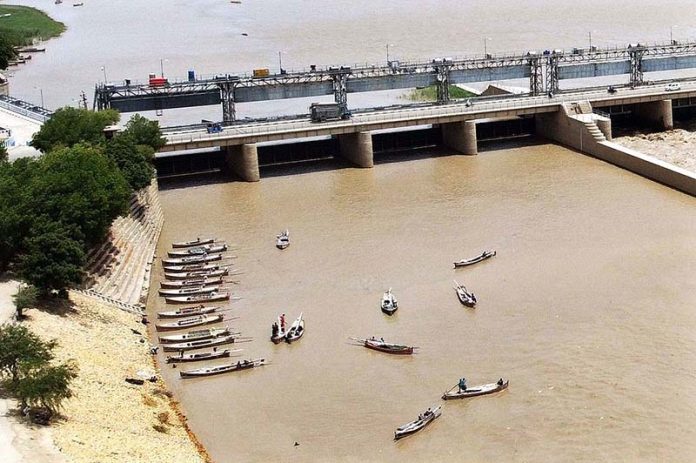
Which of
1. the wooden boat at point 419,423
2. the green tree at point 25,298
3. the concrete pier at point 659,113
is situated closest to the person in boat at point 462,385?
the wooden boat at point 419,423

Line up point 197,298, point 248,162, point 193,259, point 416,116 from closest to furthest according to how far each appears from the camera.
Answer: point 197,298
point 193,259
point 248,162
point 416,116

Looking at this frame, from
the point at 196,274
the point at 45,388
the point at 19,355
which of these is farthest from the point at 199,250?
the point at 45,388

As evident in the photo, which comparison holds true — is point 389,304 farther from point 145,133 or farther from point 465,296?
Result: point 145,133

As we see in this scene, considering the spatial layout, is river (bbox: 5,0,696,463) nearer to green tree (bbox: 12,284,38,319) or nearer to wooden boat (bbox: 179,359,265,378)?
wooden boat (bbox: 179,359,265,378)

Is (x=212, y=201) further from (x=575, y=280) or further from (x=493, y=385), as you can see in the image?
(x=493, y=385)

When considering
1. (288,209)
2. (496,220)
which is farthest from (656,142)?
(288,209)

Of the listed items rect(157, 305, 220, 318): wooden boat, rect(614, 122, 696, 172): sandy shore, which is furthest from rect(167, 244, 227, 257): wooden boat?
rect(614, 122, 696, 172): sandy shore
